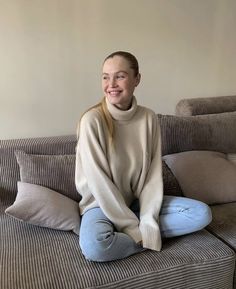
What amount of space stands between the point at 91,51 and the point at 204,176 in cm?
105

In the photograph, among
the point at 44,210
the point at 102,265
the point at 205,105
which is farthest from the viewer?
the point at 205,105

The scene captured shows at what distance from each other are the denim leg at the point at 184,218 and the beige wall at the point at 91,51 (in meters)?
1.00

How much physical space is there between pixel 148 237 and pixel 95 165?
15.2 inches

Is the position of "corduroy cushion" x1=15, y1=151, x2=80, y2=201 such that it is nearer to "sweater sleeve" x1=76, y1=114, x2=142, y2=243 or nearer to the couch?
the couch

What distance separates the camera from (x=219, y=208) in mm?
1942

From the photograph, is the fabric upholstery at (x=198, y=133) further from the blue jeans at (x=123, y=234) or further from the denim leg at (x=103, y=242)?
the denim leg at (x=103, y=242)

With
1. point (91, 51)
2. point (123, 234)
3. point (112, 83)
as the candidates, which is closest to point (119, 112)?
point (112, 83)

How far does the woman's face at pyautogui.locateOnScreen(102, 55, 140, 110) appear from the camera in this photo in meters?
1.60

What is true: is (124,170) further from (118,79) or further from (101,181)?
(118,79)

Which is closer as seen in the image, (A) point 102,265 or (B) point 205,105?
(A) point 102,265

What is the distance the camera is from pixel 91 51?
2.27 m

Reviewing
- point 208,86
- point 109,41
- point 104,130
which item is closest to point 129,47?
point 109,41

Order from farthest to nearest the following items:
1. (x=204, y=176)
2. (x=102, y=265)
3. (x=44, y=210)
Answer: (x=204, y=176) < (x=44, y=210) < (x=102, y=265)

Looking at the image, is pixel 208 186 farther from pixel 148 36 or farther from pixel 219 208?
pixel 148 36
